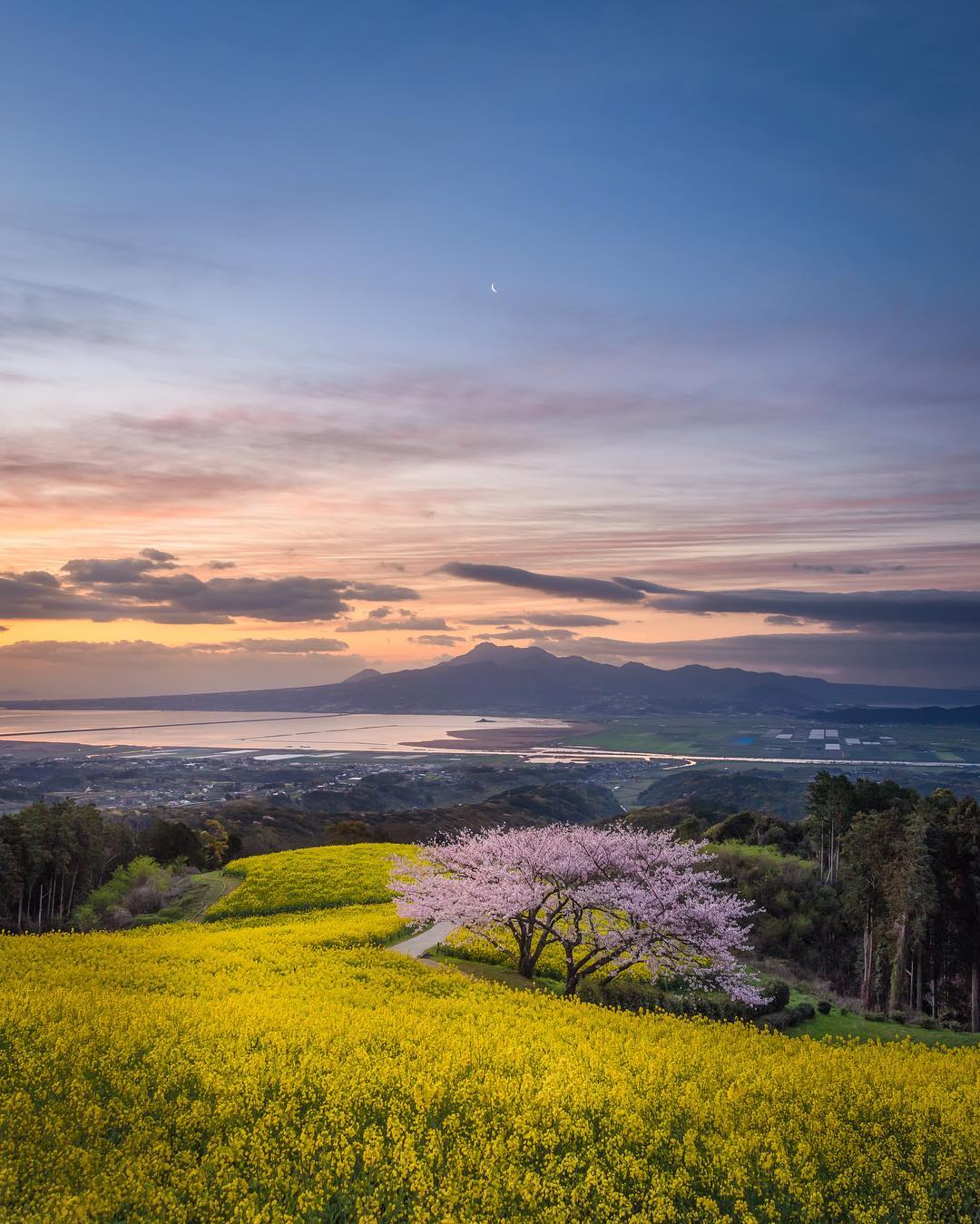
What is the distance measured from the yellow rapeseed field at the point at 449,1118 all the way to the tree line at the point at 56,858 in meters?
44.0

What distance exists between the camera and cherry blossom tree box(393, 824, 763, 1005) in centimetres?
3006

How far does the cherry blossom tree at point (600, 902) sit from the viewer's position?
1184 inches

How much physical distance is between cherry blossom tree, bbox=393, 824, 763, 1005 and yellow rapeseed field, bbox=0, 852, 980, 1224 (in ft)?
20.0

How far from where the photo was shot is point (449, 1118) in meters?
15.5

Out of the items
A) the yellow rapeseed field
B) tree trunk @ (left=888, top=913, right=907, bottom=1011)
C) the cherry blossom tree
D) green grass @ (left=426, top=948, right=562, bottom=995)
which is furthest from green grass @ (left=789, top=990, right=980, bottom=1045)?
tree trunk @ (left=888, top=913, right=907, bottom=1011)

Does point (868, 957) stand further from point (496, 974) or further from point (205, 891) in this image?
point (205, 891)

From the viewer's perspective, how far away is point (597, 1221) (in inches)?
512

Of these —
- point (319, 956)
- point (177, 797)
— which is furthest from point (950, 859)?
point (177, 797)

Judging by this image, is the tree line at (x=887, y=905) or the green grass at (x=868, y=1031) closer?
the green grass at (x=868, y=1031)

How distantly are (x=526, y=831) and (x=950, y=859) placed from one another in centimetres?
3211

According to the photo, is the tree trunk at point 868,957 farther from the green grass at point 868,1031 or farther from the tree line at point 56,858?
the tree line at point 56,858

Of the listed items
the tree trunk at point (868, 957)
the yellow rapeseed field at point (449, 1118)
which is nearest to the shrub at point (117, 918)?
the yellow rapeseed field at point (449, 1118)

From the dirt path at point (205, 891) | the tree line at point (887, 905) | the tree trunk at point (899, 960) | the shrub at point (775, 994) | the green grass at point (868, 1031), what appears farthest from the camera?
the dirt path at point (205, 891)

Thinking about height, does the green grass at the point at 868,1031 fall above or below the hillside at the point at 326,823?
above
